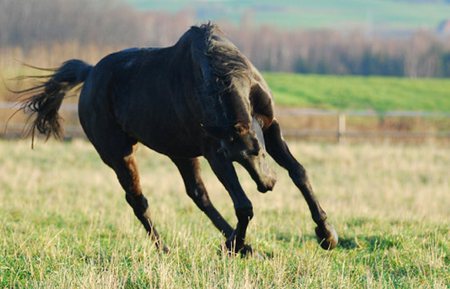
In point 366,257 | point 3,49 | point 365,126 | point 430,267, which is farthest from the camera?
point 3,49

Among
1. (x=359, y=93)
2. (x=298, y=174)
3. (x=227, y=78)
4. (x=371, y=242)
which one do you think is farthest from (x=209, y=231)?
(x=359, y=93)

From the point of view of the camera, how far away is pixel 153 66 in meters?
7.59

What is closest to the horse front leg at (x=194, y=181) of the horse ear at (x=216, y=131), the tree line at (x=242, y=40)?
the horse ear at (x=216, y=131)

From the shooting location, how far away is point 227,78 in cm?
630

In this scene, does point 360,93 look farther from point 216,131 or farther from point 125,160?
point 216,131

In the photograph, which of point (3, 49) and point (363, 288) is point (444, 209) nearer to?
point (363, 288)

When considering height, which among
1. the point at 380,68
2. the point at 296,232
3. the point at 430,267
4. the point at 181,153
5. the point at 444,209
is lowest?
the point at 380,68

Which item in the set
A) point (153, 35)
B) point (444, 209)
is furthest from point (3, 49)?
point (444, 209)

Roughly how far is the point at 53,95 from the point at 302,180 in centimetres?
392

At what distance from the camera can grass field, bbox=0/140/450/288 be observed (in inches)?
214

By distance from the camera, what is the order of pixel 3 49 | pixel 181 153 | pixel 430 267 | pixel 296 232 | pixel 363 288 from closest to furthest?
pixel 363 288
pixel 430 267
pixel 181 153
pixel 296 232
pixel 3 49

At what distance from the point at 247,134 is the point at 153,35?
61.7 metres

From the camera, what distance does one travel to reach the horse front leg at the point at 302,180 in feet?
21.5

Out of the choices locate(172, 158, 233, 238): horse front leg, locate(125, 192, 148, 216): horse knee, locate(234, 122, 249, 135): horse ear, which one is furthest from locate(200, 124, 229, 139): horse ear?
locate(125, 192, 148, 216): horse knee
